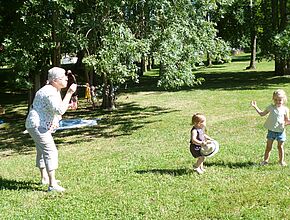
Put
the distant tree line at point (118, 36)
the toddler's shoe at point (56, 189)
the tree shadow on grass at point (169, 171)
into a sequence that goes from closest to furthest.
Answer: the toddler's shoe at point (56, 189), the tree shadow on grass at point (169, 171), the distant tree line at point (118, 36)

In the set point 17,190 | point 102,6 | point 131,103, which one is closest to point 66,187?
point 17,190

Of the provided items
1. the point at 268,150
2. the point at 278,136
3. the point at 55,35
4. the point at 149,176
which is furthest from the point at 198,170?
the point at 55,35

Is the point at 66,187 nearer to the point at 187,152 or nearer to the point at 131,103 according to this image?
the point at 187,152

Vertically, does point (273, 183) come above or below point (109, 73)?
below

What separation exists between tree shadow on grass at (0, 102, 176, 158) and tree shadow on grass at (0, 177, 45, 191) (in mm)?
4313

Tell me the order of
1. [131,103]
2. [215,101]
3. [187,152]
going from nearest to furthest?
[187,152] < [215,101] < [131,103]

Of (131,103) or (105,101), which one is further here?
(131,103)

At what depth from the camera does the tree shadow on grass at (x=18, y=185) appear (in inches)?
252

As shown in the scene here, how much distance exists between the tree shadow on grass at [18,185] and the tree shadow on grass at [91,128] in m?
4.31

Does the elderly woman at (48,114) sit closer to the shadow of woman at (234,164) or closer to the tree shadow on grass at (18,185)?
the tree shadow on grass at (18,185)

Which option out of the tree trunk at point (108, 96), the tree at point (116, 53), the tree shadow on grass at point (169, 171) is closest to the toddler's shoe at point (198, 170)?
the tree shadow on grass at point (169, 171)

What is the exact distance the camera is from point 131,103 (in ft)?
64.6

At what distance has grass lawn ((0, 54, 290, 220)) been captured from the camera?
5.17 metres

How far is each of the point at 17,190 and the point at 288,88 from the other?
16588mm
